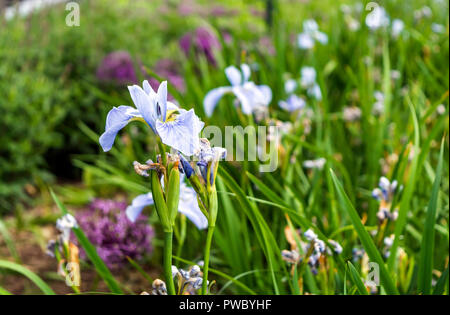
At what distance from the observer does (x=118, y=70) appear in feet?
9.66

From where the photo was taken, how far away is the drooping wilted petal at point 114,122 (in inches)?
27.9

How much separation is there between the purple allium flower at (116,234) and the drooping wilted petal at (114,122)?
2.98ft

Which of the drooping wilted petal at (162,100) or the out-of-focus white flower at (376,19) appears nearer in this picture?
the drooping wilted petal at (162,100)

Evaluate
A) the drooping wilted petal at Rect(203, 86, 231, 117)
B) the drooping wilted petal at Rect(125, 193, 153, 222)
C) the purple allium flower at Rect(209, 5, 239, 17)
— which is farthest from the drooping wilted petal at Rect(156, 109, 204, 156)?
the purple allium flower at Rect(209, 5, 239, 17)

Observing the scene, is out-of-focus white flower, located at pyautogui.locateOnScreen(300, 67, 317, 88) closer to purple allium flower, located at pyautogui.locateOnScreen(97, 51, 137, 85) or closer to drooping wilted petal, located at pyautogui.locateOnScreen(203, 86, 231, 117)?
drooping wilted petal, located at pyautogui.locateOnScreen(203, 86, 231, 117)

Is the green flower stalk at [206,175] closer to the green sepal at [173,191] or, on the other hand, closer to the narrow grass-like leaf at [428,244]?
the green sepal at [173,191]

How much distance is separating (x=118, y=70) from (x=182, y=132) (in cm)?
237

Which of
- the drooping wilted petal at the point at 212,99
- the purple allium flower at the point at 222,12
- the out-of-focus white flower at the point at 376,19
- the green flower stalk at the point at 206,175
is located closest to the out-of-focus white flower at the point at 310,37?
Answer: the out-of-focus white flower at the point at 376,19

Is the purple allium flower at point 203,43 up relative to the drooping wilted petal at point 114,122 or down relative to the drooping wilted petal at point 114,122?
up

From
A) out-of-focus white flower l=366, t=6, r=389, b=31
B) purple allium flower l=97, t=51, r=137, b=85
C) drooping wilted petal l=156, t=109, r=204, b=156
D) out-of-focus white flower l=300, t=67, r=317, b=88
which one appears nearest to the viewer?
drooping wilted petal l=156, t=109, r=204, b=156

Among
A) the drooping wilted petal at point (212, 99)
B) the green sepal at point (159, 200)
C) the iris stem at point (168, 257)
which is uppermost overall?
the drooping wilted petal at point (212, 99)

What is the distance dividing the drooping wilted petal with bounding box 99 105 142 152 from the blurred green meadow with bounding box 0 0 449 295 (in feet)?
0.82

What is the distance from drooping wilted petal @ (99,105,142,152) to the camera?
71 centimetres

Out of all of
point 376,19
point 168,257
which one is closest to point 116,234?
point 168,257
